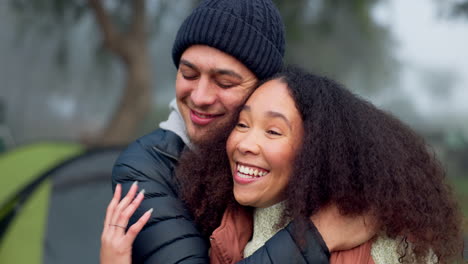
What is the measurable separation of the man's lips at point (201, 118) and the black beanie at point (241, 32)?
0.71 feet

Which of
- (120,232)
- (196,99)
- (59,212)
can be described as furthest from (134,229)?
(59,212)

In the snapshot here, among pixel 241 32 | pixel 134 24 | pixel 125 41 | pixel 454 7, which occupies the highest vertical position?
pixel 454 7

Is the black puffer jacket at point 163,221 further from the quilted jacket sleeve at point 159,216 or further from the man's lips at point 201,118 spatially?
the man's lips at point 201,118

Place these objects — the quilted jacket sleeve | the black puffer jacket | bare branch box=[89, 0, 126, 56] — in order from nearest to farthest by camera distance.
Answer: the black puffer jacket < the quilted jacket sleeve < bare branch box=[89, 0, 126, 56]

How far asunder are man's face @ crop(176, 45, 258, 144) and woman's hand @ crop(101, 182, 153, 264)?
381mm

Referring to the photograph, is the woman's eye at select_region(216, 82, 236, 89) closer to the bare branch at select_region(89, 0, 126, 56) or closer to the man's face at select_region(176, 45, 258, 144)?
the man's face at select_region(176, 45, 258, 144)

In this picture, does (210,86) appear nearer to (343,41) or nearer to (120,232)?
(120,232)

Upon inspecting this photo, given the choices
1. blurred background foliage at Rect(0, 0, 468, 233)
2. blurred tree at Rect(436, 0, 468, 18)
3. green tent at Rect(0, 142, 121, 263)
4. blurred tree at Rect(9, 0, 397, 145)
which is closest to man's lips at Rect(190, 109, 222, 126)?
blurred background foliage at Rect(0, 0, 468, 233)

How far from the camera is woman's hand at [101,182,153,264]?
5.28 feet

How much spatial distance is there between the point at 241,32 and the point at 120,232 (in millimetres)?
769

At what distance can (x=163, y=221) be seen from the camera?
1702 millimetres

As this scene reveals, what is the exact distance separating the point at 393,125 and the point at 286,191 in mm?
403

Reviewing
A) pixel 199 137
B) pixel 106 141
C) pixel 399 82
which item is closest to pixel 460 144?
pixel 399 82

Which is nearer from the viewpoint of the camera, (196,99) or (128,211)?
(128,211)
